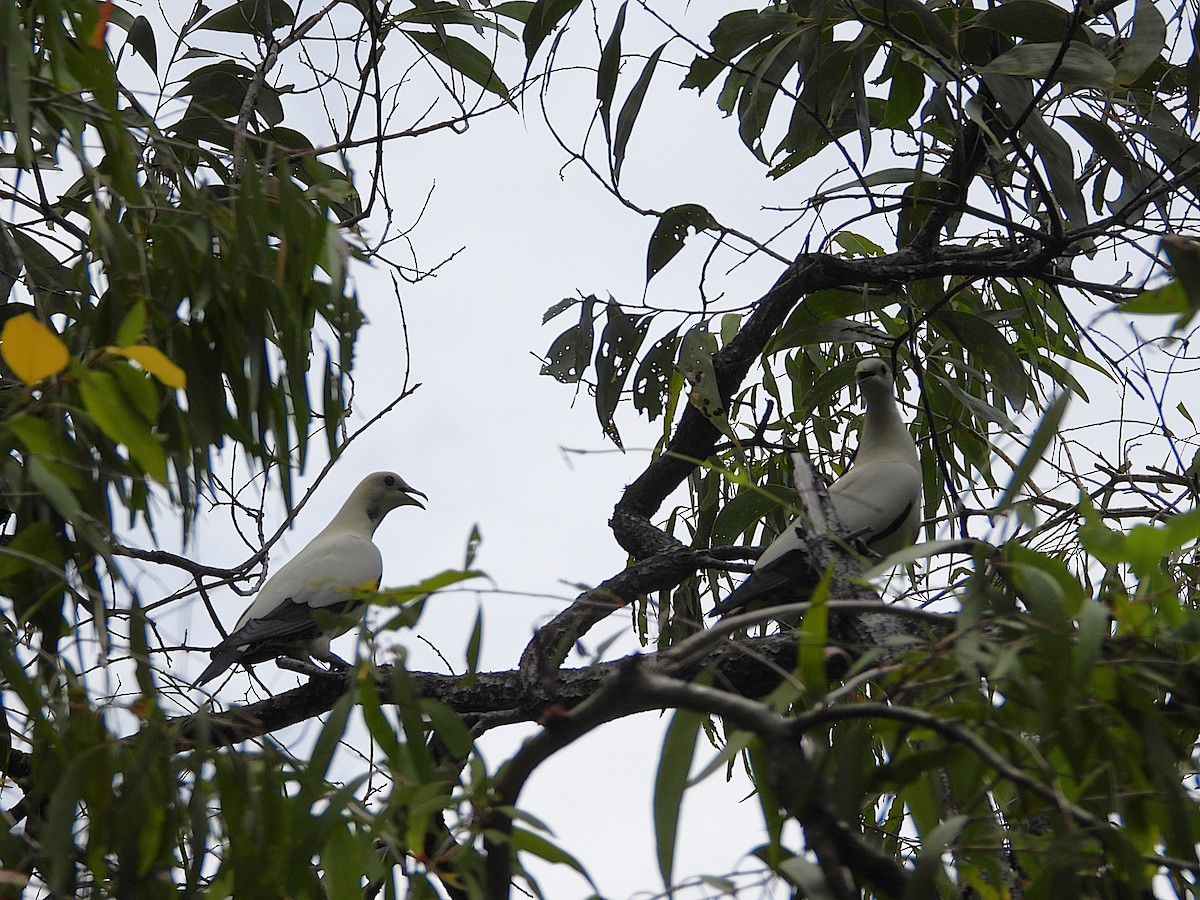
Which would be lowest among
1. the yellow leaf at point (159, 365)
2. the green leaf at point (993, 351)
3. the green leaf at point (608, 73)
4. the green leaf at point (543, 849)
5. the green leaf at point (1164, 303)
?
the green leaf at point (543, 849)

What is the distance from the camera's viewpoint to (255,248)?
126cm

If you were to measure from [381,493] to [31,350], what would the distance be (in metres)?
2.67

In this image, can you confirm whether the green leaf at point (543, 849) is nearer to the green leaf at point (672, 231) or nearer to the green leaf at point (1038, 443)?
the green leaf at point (1038, 443)

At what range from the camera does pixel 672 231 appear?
2447mm

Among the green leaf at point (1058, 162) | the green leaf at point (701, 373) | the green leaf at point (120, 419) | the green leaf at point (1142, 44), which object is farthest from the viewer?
the green leaf at point (701, 373)

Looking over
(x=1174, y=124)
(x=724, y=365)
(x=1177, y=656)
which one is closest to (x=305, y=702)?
(x=724, y=365)

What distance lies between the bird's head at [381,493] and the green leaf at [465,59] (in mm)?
1340

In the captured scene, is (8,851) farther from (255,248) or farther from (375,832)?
(255,248)

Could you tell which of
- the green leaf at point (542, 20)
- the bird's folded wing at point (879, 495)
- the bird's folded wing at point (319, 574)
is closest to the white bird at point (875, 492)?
the bird's folded wing at point (879, 495)

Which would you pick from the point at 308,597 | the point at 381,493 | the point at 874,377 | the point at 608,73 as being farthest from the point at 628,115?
the point at 381,493

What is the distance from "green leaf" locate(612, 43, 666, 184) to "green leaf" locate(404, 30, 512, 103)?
1.54 ft

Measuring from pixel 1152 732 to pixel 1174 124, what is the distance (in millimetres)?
1772

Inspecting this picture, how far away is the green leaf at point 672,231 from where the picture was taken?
2.41m

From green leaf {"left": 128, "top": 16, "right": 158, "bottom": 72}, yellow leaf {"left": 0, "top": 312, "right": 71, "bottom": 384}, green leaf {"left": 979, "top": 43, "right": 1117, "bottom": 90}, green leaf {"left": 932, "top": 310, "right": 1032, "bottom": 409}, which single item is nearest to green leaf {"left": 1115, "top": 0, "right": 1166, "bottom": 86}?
green leaf {"left": 979, "top": 43, "right": 1117, "bottom": 90}
